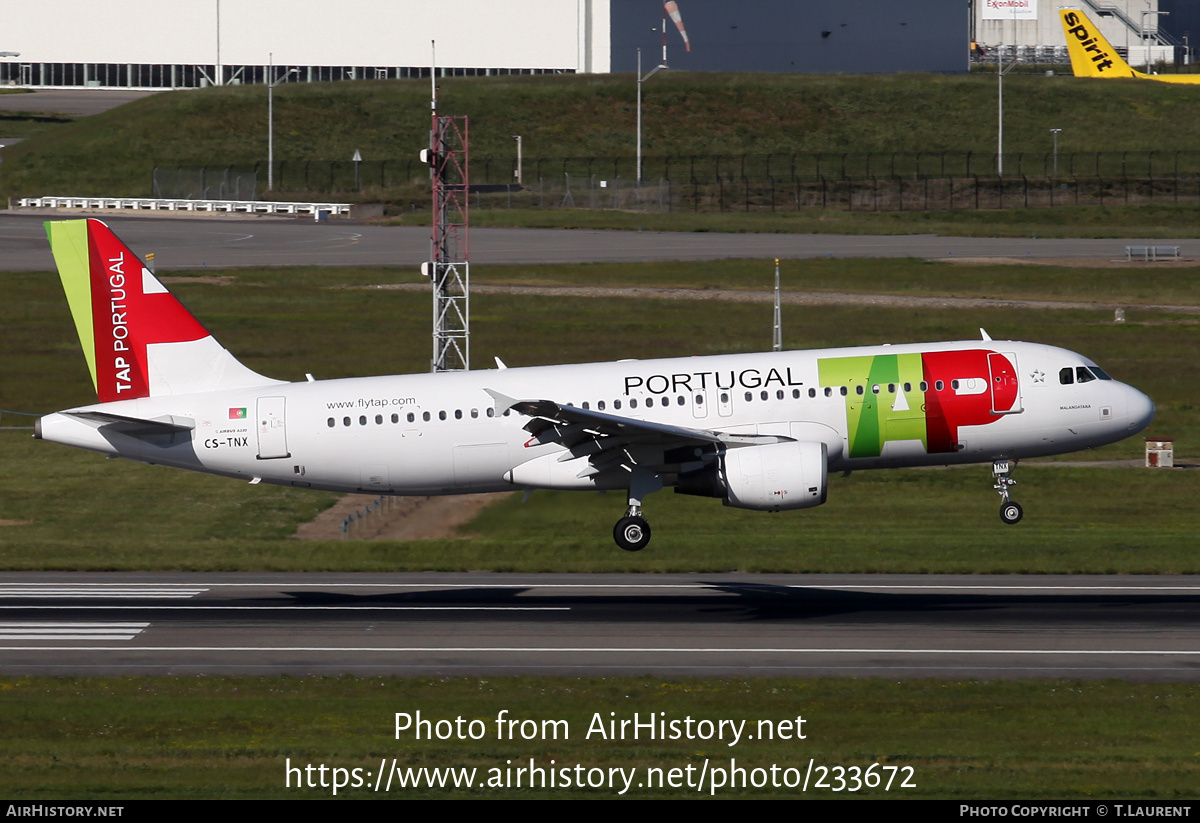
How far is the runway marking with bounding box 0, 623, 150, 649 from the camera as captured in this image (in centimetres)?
4019

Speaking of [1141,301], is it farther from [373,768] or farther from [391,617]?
[373,768]

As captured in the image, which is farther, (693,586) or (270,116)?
(270,116)

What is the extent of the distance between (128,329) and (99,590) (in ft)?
29.3

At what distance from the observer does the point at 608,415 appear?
4100 centimetres

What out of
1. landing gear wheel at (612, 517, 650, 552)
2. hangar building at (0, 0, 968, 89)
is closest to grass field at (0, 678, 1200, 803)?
landing gear wheel at (612, 517, 650, 552)

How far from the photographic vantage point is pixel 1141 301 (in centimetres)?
9756

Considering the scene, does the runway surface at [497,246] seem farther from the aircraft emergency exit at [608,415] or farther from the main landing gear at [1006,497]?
the main landing gear at [1006,497]

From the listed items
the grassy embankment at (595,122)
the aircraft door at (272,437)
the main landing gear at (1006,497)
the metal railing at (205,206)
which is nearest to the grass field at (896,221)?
the metal railing at (205,206)

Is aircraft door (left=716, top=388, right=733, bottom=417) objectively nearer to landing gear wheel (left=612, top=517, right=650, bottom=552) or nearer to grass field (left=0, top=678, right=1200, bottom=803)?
landing gear wheel (left=612, top=517, right=650, bottom=552)

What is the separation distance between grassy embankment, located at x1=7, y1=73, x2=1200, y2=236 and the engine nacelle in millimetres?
112091

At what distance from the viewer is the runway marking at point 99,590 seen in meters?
46.6

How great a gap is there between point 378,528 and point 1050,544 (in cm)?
2501

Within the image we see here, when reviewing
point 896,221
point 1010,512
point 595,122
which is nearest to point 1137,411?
point 1010,512

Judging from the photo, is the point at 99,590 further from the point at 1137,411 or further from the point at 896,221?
the point at 896,221
